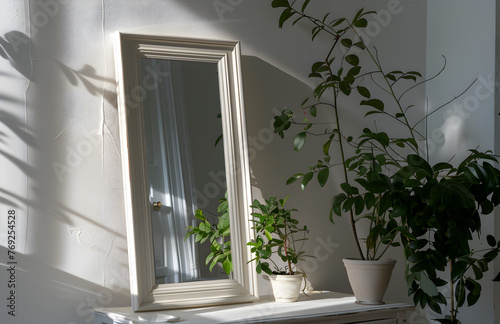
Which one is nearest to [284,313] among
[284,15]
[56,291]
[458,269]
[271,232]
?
[271,232]

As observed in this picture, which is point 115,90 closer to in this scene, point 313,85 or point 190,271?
point 190,271

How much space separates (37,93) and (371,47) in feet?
5.49

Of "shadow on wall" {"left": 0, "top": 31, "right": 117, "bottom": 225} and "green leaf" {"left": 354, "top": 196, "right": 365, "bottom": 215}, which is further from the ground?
"shadow on wall" {"left": 0, "top": 31, "right": 117, "bottom": 225}

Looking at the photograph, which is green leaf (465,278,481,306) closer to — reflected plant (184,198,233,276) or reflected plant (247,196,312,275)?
reflected plant (247,196,312,275)

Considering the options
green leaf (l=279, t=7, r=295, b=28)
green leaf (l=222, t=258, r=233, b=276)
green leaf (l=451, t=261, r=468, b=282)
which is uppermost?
green leaf (l=279, t=7, r=295, b=28)

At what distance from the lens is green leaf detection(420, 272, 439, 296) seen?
7.55 feet

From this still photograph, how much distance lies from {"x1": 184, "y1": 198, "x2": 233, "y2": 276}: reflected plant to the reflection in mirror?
0.02 meters

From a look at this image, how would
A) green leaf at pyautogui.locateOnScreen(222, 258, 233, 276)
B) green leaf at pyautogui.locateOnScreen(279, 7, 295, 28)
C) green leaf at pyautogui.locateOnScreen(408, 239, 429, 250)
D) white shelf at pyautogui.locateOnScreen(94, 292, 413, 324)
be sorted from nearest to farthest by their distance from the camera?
white shelf at pyautogui.locateOnScreen(94, 292, 413, 324) → green leaf at pyautogui.locateOnScreen(408, 239, 429, 250) → green leaf at pyautogui.locateOnScreen(222, 258, 233, 276) → green leaf at pyautogui.locateOnScreen(279, 7, 295, 28)

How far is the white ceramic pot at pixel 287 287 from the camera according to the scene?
97.0 inches

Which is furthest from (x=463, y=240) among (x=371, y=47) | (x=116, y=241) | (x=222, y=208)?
(x=116, y=241)

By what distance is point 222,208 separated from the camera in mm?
2488

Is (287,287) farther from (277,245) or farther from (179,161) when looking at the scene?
(179,161)

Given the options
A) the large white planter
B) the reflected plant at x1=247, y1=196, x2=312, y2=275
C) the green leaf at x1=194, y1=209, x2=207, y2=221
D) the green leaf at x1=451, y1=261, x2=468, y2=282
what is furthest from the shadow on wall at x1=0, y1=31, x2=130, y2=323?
the green leaf at x1=451, y1=261, x2=468, y2=282

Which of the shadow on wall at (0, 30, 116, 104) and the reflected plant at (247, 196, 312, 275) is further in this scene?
the reflected plant at (247, 196, 312, 275)
